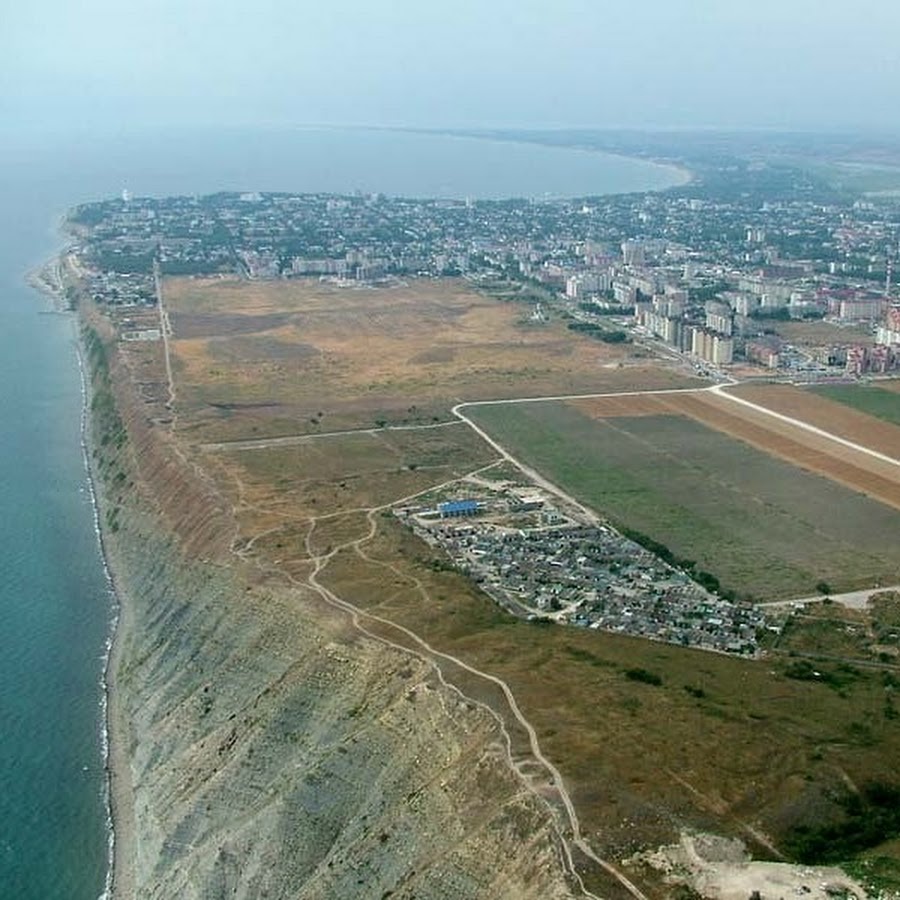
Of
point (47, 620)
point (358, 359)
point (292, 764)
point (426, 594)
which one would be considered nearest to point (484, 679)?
point (292, 764)

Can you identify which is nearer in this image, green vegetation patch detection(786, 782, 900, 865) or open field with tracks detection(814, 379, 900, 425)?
green vegetation patch detection(786, 782, 900, 865)

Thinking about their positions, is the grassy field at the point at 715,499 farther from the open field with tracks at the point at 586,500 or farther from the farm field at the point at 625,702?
the farm field at the point at 625,702

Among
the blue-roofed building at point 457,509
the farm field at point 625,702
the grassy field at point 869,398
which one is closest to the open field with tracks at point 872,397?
the grassy field at point 869,398

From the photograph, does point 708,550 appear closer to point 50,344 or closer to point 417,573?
point 417,573

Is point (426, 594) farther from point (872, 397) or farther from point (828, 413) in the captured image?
point (872, 397)

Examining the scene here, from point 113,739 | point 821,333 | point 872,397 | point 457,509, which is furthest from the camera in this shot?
point 821,333

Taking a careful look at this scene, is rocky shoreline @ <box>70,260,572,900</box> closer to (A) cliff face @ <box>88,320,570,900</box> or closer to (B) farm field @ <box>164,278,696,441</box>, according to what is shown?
(A) cliff face @ <box>88,320,570,900</box>

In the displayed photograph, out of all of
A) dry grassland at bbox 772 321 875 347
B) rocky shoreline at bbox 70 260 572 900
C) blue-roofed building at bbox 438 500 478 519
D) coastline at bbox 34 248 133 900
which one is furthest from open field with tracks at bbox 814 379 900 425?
coastline at bbox 34 248 133 900
